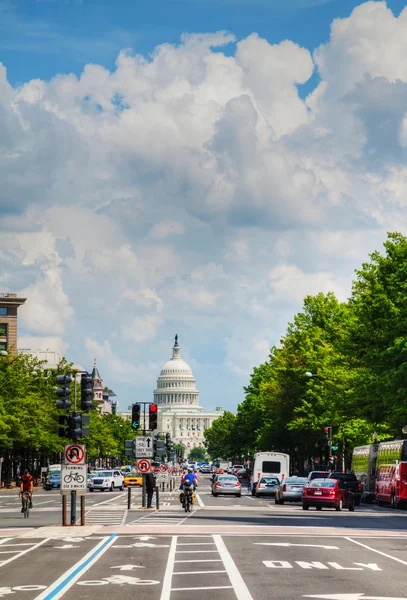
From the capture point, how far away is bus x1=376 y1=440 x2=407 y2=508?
56.0 metres

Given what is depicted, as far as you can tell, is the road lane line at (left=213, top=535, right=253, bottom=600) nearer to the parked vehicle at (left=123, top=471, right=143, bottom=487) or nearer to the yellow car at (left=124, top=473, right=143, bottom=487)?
the parked vehicle at (left=123, top=471, right=143, bottom=487)

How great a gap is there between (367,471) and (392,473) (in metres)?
10.3

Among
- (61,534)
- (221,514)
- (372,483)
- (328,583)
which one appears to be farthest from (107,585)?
(372,483)

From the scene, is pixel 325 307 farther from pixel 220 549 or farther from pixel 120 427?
pixel 120 427

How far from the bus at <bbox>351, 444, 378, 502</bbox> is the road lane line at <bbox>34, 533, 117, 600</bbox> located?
134 ft

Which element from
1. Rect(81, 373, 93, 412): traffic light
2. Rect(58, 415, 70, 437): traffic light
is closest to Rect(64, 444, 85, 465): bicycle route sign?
Rect(58, 415, 70, 437): traffic light

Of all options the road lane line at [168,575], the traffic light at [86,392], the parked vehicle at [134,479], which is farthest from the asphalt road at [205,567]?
the parked vehicle at [134,479]

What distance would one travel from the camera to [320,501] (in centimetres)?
4988

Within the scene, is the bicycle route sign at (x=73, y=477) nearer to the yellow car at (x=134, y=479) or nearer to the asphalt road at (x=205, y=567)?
the asphalt road at (x=205, y=567)

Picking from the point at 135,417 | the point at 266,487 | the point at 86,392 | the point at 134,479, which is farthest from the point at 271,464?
the point at 86,392

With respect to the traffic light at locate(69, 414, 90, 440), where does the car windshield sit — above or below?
below

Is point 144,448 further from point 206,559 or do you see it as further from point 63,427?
point 206,559

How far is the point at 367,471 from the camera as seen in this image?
68.2 m

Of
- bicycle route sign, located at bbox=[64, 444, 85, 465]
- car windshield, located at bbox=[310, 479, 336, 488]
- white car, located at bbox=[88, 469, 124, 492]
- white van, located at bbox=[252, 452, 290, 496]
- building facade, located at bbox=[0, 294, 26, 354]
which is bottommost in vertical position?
white car, located at bbox=[88, 469, 124, 492]
